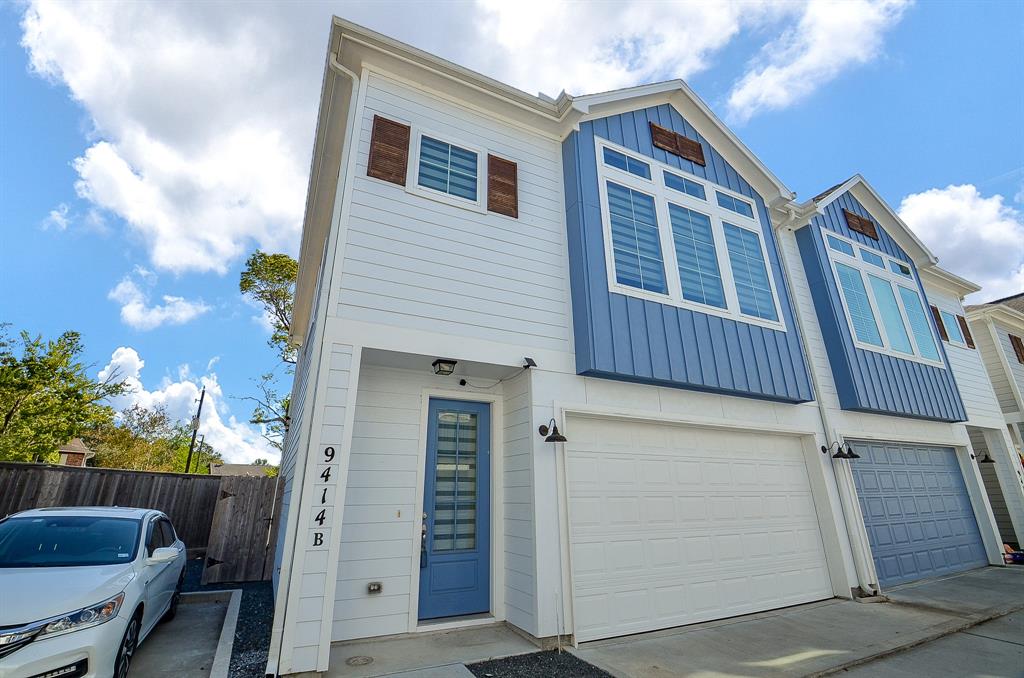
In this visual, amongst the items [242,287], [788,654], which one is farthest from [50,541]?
[242,287]

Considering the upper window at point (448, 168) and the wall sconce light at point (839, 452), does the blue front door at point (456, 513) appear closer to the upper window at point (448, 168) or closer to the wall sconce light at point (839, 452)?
the upper window at point (448, 168)

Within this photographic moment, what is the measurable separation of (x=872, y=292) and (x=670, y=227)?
538cm

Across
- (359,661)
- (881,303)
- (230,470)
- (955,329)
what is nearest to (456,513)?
(359,661)

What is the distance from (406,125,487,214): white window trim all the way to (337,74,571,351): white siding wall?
0.04 metres

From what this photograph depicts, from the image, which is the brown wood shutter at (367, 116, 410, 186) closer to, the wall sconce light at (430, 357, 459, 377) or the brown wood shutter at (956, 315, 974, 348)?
the wall sconce light at (430, 357, 459, 377)

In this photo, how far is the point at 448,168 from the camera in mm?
5242

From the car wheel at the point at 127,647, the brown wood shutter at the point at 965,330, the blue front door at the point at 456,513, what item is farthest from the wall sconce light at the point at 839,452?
the car wheel at the point at 127,647

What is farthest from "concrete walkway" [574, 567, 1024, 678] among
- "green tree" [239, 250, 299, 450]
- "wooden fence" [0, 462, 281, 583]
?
"green tree" [239, 250, 299, 450]

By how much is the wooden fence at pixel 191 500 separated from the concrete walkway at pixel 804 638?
5.62 metres

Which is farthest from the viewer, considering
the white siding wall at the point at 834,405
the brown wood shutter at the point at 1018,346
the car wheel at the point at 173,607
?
the brown wood shutter at the point at 1018,346

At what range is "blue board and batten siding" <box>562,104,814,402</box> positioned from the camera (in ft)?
16.7

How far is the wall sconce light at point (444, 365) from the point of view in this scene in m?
4.46

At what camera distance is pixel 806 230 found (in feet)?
26.6

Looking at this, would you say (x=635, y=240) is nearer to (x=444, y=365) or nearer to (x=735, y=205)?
(x=735, y=205)
